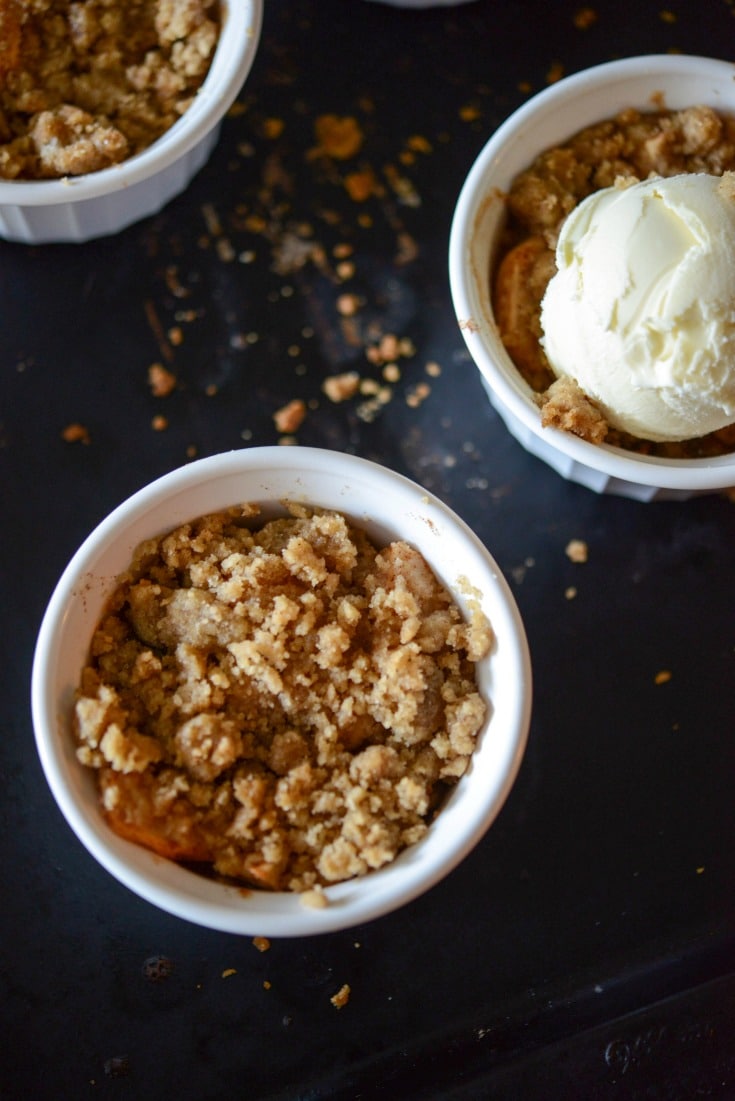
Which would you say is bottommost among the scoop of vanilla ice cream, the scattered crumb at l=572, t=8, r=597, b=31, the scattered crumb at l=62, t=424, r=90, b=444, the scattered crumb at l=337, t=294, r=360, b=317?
the scattered crumb at l=62, t=424, r=90, b=444

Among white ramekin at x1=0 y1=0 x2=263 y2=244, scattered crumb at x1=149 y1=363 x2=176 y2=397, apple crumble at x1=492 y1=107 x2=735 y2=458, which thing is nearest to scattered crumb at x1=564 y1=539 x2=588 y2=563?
apple crumble at x1=492 y1=107 x2=735 y2=458

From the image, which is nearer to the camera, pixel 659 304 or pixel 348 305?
pixel 659 304

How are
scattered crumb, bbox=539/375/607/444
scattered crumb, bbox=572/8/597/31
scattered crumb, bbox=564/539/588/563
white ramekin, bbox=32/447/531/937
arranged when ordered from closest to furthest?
1. white ramekin, bbox=32/447/531/937
2. scattered crumb, bbox=539/375/607/444
3. scattered crumb, bbox=564/539/588/563
4. scattered crumb, bbox=572/8/597/31

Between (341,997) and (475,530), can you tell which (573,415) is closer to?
(475,530)

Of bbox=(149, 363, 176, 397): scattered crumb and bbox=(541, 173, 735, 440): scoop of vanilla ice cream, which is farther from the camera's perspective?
bbox=(149, 363, 176, 397): scattered crumb

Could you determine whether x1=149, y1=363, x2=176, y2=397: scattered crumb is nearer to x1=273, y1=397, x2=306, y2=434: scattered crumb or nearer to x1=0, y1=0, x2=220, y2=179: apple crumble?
x1=273, y1=397, x2=306, y2=434: scattered crumb

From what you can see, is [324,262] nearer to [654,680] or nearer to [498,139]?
[498,139]

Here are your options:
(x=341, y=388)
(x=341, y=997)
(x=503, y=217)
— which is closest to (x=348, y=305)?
(x=341, y=388)
